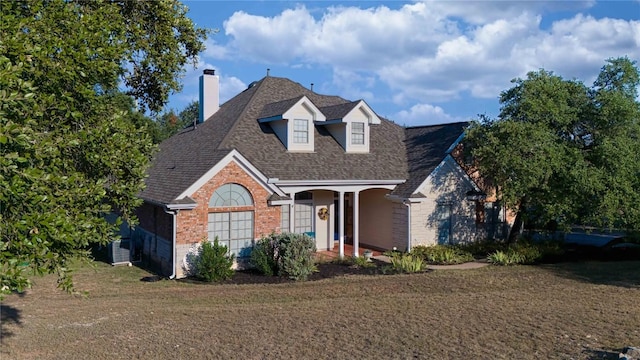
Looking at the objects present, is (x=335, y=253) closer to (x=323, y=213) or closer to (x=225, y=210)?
(x=323, y=213)

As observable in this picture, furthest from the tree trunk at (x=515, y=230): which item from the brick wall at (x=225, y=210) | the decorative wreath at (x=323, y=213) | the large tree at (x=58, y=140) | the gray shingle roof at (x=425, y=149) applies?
the large tree at (x=58, y=140)

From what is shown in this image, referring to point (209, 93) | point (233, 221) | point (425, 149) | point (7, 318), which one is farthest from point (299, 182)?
point (7, 318)

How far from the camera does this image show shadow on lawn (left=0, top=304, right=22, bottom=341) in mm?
10797

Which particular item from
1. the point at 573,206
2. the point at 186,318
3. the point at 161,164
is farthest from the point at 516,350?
the point at 161,164

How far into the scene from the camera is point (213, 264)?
16516 mm

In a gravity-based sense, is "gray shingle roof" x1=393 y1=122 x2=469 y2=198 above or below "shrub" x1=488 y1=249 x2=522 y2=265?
above

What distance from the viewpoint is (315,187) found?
66.0ft

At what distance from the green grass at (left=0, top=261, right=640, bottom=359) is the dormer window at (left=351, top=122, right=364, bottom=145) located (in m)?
7.60

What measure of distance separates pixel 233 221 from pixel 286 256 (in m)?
2.45

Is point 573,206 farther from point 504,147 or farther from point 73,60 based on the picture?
point 73,60

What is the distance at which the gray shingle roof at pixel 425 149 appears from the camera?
21828 millimetres

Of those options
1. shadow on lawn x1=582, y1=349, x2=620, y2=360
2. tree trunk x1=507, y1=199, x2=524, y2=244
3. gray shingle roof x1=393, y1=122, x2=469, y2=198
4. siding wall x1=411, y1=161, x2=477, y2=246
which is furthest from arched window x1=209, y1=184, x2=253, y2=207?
shadow on lawn x1=582, y1=349, x2=620, y2=360

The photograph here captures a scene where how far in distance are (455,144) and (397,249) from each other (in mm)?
5037

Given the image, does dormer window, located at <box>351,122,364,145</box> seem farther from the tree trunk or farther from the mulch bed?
Result: the tree trunk
